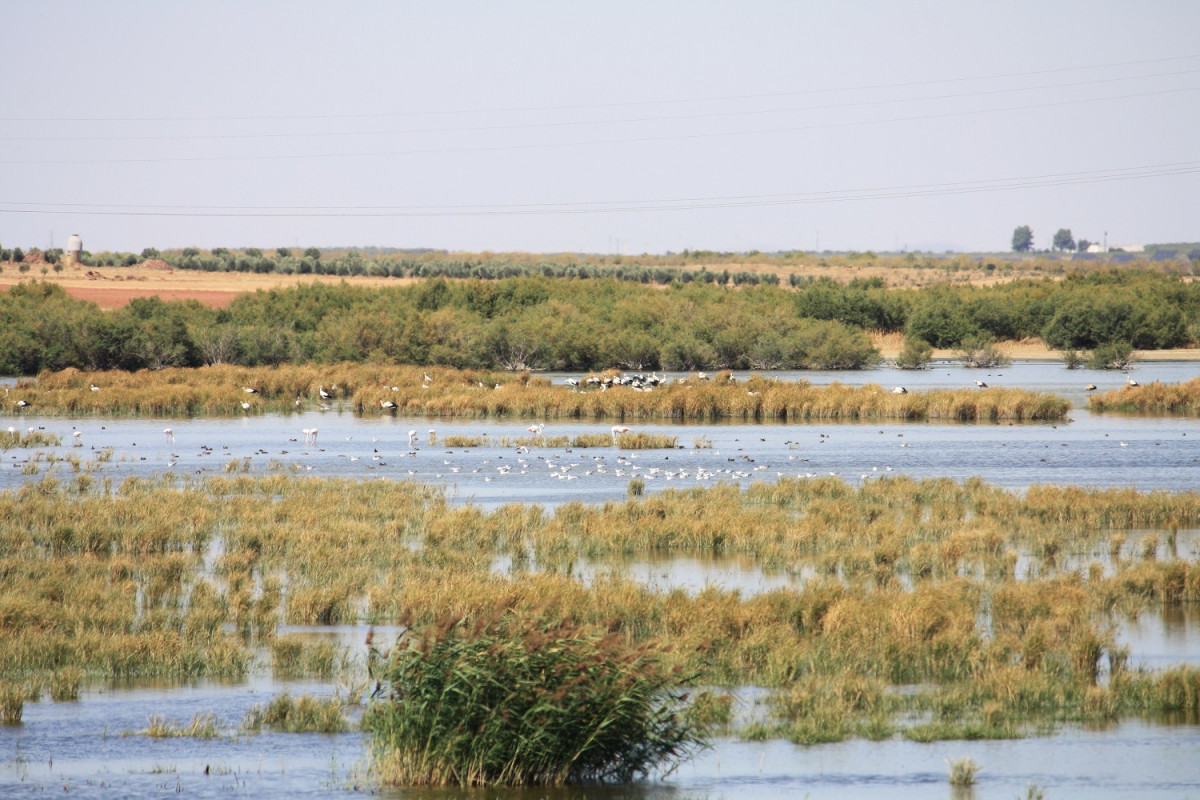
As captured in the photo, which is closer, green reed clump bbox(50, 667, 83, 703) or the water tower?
green reed clump bbox(50, 667, 83, 703)

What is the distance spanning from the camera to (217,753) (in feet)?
37.0

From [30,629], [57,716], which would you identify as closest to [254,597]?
[30,629]

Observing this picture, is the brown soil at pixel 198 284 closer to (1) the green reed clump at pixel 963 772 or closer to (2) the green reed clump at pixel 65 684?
(1) the green reed clump at pixel 963 772

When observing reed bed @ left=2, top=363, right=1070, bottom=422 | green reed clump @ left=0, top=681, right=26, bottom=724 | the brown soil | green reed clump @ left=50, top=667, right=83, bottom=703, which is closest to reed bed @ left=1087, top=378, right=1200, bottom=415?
reed bed @ left=2, top=363, right=1070, bottom=422

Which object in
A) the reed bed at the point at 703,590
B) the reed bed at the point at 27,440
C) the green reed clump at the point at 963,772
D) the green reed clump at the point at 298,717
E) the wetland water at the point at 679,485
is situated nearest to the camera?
the green reed clump at the point at 963,772

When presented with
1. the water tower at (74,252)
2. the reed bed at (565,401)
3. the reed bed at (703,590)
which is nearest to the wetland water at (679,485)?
the reed bed at (703,590)

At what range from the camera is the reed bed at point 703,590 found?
12.6 m

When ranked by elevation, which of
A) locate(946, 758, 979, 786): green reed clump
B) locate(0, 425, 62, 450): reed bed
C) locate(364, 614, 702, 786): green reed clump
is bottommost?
locate(0, 425, 62, 450): reed bed

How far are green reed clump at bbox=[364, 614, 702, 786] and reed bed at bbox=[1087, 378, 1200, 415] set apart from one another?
3958 cm

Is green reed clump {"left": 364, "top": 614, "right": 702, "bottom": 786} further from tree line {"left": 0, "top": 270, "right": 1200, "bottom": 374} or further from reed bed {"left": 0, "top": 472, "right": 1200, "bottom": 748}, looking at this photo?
tree line {"left": 0, "top": 270, "right": 1200, "bottom": 374}

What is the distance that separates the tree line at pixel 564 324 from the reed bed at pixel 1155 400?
24.1m

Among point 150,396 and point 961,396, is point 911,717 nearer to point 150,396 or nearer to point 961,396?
point 961,396

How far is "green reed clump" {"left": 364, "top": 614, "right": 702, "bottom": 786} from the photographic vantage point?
991 centimetres

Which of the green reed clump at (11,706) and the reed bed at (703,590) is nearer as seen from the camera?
the green reed clump at (11,706)
